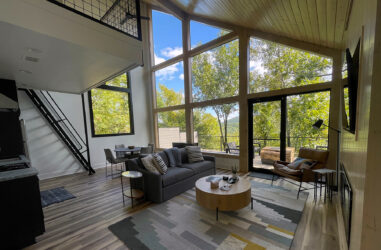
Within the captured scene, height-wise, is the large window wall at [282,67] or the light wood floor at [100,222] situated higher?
the large window wall at [282,67]

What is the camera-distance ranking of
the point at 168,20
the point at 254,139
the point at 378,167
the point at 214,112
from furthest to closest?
the point at 168,20 < the point at 214,112 < the point at 254,139 < the point at 378,167

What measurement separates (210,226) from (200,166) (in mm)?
1560

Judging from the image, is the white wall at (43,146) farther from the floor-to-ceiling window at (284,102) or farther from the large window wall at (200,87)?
the floor-to-ceiling window at (284,102)

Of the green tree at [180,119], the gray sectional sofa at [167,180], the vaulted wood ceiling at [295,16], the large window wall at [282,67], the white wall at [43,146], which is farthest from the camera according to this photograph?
the green tree at [180,119]

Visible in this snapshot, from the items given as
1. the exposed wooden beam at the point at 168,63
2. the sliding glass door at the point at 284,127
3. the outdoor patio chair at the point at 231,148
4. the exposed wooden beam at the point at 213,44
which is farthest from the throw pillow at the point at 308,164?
the exposed wooden beam at the point at 168,63

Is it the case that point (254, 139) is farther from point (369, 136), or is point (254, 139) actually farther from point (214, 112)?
point (369, 136)

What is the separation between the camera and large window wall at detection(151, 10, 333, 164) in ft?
11.9

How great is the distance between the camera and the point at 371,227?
2.86 ft

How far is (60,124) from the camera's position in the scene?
15.4 feet

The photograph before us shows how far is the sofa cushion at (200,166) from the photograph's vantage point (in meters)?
3.52

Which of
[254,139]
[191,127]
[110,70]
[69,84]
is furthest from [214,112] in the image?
[69,84]

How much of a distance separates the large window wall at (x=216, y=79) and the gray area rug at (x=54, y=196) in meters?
3.80

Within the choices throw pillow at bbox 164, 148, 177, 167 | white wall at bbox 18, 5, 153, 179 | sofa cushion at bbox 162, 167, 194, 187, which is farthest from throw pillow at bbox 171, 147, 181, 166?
white wall at bbox 18, 5, 153, 179

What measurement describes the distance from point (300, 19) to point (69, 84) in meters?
4.88
